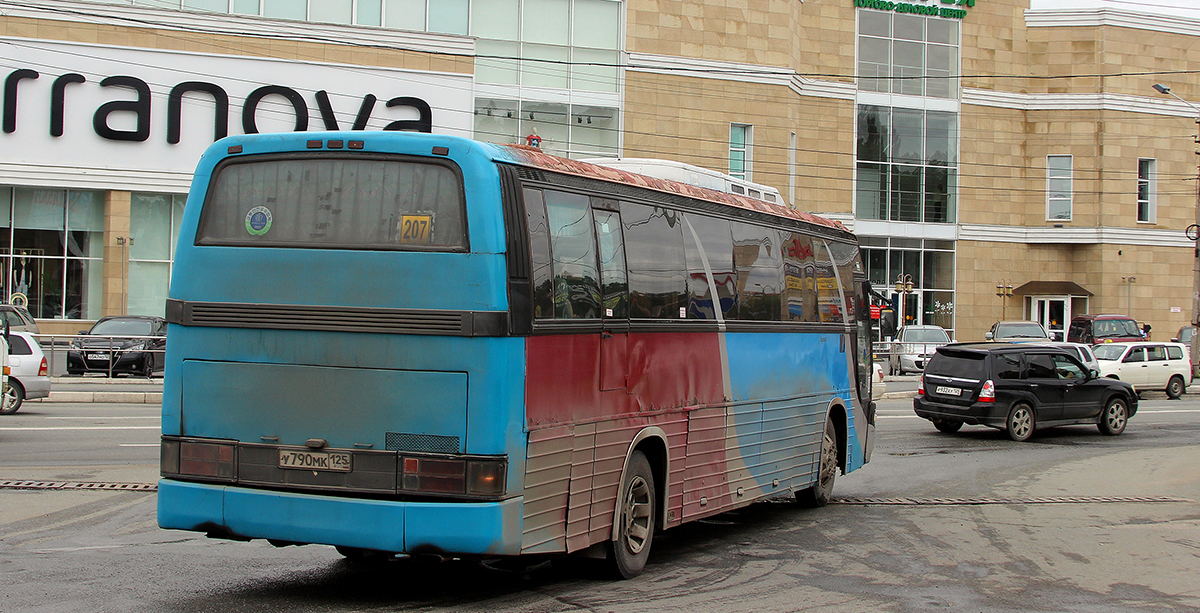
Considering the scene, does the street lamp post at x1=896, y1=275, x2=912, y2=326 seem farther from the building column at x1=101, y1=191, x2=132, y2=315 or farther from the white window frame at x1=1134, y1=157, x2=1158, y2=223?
the building column at x1=101, y1=191, x2=132, y2=315

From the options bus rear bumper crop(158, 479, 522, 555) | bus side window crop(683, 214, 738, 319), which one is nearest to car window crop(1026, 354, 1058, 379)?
bus side window crop(683, 214, 738, 319)

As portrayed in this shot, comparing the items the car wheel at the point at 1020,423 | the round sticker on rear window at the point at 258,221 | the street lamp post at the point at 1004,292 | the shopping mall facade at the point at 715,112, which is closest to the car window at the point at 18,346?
the round sticker on rear window at the point at 258,221

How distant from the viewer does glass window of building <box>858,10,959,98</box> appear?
→ 54219mm

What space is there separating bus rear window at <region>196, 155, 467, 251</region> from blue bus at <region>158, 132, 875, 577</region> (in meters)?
0.01

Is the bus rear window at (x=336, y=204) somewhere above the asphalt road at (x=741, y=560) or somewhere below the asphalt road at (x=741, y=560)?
above

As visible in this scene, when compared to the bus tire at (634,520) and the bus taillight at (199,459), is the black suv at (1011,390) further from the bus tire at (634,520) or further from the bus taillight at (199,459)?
the bus taillight at (199,459)

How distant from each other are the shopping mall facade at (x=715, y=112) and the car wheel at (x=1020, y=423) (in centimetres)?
1055

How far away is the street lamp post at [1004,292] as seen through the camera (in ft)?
182

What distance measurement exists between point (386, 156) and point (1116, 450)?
51.9 feet

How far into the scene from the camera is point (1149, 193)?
5638cm

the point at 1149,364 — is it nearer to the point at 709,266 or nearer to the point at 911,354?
the point at 911,354

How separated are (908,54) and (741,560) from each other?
48.9 m

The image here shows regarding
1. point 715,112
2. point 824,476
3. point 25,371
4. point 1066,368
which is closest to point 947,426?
point 1066,368

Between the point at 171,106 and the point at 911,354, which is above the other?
the point at 171,106
